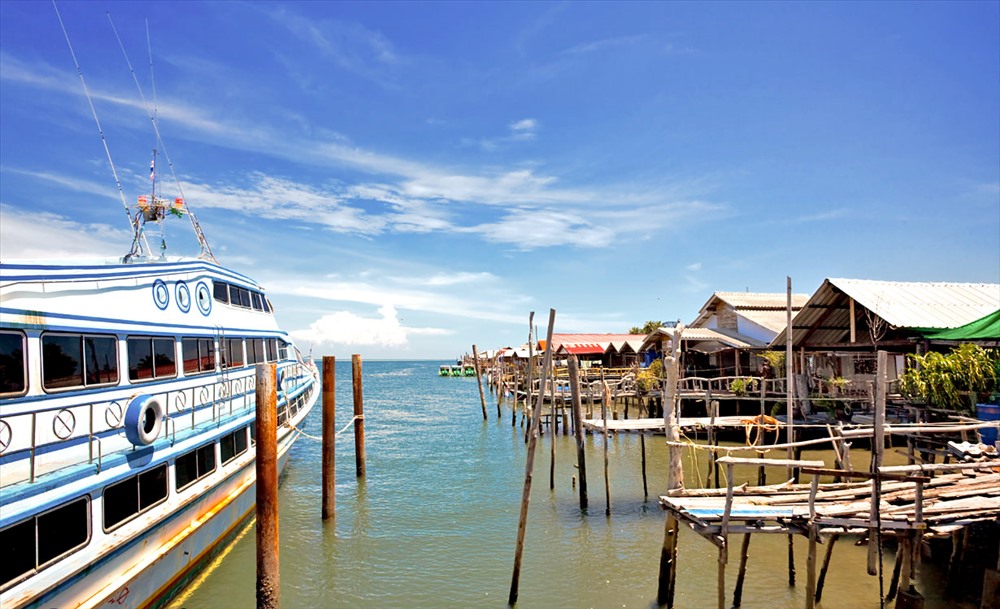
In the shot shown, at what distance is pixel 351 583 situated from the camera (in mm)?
12570

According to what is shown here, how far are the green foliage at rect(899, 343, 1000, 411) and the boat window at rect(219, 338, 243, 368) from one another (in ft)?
63.8

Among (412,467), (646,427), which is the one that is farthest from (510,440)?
(646,427)

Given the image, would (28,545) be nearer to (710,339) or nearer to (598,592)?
(598,592)

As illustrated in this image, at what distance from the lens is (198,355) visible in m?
13.2

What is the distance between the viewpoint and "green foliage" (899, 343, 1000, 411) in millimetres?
16266

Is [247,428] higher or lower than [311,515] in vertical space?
higher

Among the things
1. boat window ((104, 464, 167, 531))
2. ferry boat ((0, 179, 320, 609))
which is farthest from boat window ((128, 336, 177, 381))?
boat window ((104, 464, 167, 531))

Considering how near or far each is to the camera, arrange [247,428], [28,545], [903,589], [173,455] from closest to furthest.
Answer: [28,545]
[903,589]
[173,455]
[247,428]

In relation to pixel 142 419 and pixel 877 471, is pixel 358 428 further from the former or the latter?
pixel 877 471

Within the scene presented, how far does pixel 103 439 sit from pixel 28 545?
6.73 ft

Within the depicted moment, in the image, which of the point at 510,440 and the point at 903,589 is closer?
the point at 903,589

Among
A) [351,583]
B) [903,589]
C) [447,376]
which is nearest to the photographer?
[903,589]

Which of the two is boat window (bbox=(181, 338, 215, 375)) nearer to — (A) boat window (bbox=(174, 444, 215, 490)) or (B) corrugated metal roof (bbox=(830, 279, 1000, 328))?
(A) boat window (bbox=(174, 444, 215, 490))

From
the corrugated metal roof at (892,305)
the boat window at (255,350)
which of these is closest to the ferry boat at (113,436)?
the boat window at (255,350)
